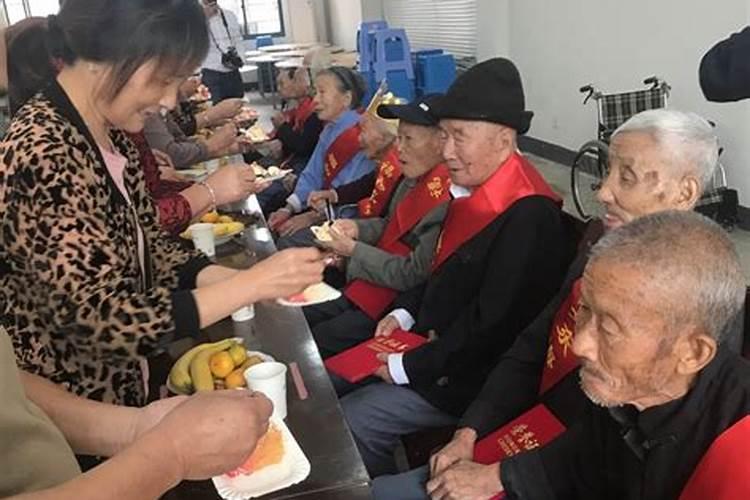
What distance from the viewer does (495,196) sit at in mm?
2043

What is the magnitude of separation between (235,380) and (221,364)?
0.15 ft

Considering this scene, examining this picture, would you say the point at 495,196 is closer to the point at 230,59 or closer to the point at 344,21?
the point at 230,59

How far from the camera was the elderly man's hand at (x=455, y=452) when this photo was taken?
164 centimetres

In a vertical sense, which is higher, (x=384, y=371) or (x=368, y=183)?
(x=368, y=183)

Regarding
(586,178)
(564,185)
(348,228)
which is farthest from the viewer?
(564,185)

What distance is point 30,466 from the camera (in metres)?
0.82

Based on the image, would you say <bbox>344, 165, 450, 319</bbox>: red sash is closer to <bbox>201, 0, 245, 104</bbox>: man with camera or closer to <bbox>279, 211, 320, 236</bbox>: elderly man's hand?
<bbox>279, 211, 320, 236</bbox>: elderly man's hand

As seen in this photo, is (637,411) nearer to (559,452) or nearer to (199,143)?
(559,452)

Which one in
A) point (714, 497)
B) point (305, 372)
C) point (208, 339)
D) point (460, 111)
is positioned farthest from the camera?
point (460, 111)

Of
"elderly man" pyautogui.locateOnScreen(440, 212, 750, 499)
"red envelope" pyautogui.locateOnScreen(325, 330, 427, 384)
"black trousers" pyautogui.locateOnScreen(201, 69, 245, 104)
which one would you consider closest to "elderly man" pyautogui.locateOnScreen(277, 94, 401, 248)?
"red envelope" pyautogui.locateOnScreen(325, 330, 427, 384)

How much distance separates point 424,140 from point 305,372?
1.31 m

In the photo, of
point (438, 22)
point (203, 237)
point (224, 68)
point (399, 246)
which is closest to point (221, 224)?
point (203, 237)

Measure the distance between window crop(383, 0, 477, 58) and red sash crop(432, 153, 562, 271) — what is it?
17.9 feet

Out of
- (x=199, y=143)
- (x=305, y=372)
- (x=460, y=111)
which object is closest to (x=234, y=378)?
(x=305, y=372)
